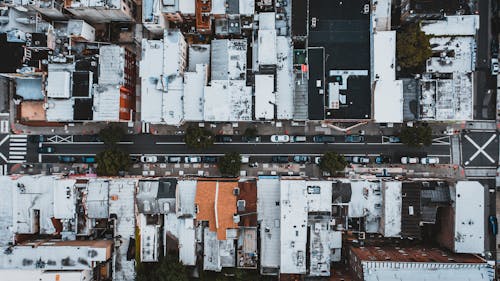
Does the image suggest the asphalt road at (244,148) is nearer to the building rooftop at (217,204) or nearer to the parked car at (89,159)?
the parked car at (89,159)

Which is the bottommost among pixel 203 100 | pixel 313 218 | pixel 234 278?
pixel 234 278

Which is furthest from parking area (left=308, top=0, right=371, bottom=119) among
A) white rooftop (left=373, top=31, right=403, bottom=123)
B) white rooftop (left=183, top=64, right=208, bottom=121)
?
white rooftop (left=183, top=64, right=208, bottom=121)

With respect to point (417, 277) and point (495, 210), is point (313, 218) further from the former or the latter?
point (495, 210)

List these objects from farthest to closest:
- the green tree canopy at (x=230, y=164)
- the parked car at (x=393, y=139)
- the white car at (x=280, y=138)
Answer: the white car at (x=280, y=138) → the parked car at (x=393, y=139) → the green tree canopy at (x=230, y=164)

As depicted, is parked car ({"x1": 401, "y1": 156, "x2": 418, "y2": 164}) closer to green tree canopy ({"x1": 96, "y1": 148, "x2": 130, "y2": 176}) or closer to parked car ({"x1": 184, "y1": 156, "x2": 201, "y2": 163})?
parked car ({"x1": 184, "y1": 156, "x2": 201, "y2": 163})

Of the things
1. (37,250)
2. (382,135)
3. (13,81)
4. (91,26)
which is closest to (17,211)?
(37,250)

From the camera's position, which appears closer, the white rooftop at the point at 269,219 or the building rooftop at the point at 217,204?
the building rooftop at the point at 217,204

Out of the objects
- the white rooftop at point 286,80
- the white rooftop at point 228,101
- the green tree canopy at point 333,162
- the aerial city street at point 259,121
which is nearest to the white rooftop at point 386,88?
the aerial city street at point 259,121
